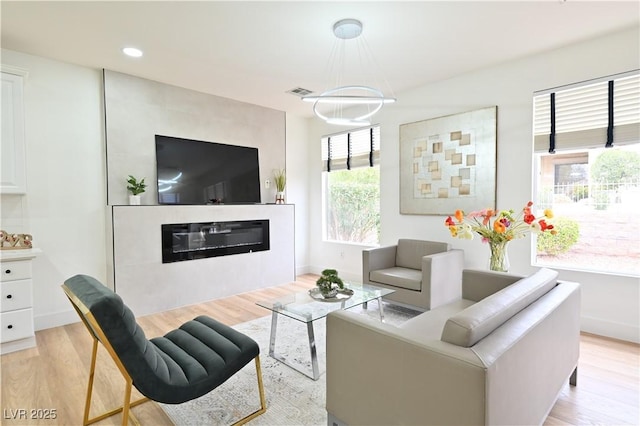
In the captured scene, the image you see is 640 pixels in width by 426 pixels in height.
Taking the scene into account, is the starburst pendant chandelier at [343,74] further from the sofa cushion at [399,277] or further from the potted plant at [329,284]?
the sofa cushion at [399,277]

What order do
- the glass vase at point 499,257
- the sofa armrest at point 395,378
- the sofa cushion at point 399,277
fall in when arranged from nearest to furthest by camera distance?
the sofa armrest at point 395,378, the glass vase at point 499,257, the sofa cushion at point 399,277

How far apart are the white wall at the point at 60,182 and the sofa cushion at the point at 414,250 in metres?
3.63

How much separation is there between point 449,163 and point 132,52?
3.78 metres

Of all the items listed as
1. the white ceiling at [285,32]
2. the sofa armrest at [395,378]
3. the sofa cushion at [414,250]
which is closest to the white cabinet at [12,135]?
the white ceiling at [285,32]

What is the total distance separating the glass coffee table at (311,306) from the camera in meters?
2.42

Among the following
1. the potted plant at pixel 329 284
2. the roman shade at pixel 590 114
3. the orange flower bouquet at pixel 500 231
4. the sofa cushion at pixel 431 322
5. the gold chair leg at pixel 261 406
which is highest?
the roman shade at pixel 590 114

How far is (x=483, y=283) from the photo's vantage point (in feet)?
8.82

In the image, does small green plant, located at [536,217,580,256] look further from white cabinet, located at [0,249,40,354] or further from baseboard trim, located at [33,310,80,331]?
baseboard trim, located at [33,310,80,331]

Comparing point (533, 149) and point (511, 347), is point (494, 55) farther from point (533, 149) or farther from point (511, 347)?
point (511, 347)

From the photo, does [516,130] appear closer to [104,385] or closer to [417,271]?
[417,271]

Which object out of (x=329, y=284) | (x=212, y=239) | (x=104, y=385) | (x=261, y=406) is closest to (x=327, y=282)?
(x=329, y=284)

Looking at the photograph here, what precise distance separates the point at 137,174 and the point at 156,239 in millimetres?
844

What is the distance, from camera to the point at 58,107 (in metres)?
3.54

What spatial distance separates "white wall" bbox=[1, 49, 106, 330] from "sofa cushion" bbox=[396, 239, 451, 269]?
3.63m
